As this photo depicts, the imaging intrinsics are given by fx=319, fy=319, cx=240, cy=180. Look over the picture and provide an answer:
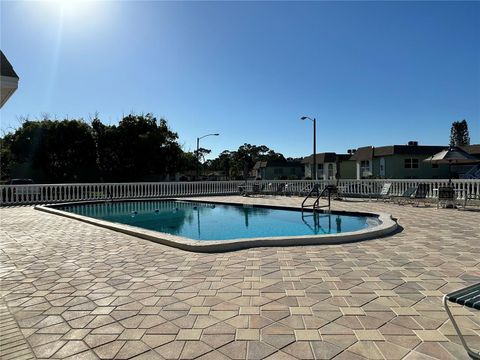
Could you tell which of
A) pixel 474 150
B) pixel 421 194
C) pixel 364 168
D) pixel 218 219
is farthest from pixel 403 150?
pixel 218 219

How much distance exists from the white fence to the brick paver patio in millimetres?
10609

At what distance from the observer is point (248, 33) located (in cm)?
1373

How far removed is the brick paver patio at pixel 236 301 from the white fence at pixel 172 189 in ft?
34.8

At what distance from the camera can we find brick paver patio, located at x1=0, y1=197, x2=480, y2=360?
2508mm

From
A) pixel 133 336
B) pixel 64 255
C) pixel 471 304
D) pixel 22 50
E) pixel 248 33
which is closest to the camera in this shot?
pixel 471 304

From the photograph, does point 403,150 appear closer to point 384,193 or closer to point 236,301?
point 384,193

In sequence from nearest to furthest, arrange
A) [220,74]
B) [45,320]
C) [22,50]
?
[45,320] < [22,50] < [220,74]

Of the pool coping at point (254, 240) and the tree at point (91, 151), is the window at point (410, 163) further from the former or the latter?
the pool coping at point (254, 240)

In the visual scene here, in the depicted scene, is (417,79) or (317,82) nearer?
(417,79)

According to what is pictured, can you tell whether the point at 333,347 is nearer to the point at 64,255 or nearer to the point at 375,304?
the point at 375,304

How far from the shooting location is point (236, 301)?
3.43 metres

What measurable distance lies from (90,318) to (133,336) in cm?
63

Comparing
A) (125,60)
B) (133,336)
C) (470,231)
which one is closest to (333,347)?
(133,336)

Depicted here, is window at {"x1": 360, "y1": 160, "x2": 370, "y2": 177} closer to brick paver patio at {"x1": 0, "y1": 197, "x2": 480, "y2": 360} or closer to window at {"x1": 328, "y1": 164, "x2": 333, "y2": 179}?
window at {"x1": 328, "y1": 164, "x2": 333, "y2": 179}
